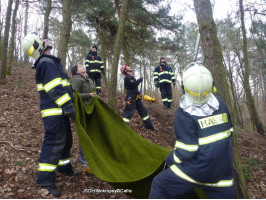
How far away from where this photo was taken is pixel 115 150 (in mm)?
3945

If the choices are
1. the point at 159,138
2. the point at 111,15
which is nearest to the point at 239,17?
the point at 111,15

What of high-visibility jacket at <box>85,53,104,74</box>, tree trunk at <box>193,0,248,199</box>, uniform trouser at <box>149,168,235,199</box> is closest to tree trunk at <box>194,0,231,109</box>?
tree trunk at <box>193,0,248,199</box>

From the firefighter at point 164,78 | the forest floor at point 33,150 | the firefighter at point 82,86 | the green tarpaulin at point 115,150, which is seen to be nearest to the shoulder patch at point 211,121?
the green tarpaulin at point 115,150

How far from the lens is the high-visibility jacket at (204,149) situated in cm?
212

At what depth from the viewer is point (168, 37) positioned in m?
10.4

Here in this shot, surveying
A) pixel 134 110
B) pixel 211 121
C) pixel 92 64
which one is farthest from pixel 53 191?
pixel 92 64

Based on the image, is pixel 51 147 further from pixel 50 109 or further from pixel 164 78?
pixel 164 78

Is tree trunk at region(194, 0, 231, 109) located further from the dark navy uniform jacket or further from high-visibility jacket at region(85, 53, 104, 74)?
high-visibility jacket at region(85, 53, 104, 74)

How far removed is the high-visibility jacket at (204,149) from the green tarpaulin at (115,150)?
109 cm

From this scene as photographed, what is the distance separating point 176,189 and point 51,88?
7.53 ft

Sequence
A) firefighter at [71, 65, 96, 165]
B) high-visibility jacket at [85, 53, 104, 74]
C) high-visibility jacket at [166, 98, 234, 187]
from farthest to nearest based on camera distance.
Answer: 1. high-visibility jacket at [85, 53, 104, 74]
2. firefighter at [71, 65, 96, 165]
3. high-visibility jacket at [166, 98, 234, 187]

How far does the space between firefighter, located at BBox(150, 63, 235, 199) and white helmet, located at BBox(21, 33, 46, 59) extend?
8.28ft

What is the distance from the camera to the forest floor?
3.49 m

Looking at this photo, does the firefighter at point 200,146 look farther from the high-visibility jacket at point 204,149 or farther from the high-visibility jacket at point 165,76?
the high-visibility jacket at point 165,76
